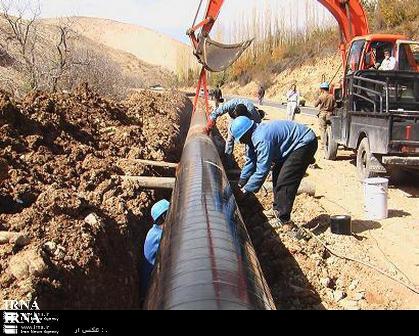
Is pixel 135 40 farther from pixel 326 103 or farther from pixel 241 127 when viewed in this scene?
pixel 241 127

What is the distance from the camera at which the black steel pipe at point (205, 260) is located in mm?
2502

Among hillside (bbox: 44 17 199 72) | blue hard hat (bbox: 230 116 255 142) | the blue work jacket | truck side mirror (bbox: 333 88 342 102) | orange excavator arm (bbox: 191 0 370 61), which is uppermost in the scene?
hillside (bbox: 44 17 199 72)

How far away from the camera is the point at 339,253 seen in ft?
18.6

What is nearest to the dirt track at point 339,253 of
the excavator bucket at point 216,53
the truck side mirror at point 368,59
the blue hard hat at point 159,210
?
the blue hard hat at point 159,210

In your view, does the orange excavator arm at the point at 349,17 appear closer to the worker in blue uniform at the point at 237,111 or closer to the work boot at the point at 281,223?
the worker in blue uniform at the point at 237,111

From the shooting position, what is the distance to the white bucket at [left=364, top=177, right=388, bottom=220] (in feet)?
22.9

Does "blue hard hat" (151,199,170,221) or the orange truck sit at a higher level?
the orange truck

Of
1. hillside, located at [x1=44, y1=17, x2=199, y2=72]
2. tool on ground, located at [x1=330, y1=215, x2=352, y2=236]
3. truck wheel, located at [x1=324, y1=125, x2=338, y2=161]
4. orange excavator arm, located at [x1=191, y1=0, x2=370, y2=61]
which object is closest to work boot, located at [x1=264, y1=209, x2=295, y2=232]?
tool on ground, located at [x1=330, y1=215, x2=352, y2=236]

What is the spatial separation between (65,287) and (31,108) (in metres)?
4.45

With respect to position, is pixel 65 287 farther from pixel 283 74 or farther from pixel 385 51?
pixel 283 74

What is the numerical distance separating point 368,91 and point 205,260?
690 centimetres

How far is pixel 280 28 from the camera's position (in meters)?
→ 46.1

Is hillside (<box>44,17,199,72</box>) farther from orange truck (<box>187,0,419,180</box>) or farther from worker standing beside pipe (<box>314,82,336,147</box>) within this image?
orange truck (<box>187,0,419,180</box>)

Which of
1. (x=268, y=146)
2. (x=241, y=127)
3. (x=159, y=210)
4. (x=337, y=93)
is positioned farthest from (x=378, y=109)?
(x=159, y=210)
